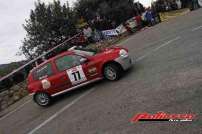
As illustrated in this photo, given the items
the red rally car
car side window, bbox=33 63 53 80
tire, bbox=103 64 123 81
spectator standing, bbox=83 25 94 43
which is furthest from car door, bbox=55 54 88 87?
spectator standing, bbox=83 25 94 43

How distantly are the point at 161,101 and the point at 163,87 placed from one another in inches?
40.5

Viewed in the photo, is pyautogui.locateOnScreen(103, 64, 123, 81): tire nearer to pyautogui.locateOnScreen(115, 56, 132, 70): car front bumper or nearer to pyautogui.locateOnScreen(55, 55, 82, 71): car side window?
pyautogui.locateOnScreen(115, 56, 132, 70): car front bumper

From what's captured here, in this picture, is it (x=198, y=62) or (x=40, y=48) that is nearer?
(x=198, y=62)

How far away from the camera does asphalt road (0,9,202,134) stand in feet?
27.2

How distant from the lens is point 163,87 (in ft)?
32.8

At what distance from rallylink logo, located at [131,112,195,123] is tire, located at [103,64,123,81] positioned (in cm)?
403

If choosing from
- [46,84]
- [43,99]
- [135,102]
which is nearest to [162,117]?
[135,102]

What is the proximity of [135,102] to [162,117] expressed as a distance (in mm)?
1739

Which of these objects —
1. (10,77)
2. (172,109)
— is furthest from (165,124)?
(10,77)

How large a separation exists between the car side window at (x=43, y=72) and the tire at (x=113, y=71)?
229cm

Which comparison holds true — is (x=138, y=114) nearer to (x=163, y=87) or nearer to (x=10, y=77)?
(x=163, y=87)

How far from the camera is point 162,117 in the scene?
26.6 ft

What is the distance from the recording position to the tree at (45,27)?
32.8 metres

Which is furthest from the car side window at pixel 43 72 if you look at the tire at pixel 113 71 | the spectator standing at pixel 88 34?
the spectator standing at pixel 88 34
